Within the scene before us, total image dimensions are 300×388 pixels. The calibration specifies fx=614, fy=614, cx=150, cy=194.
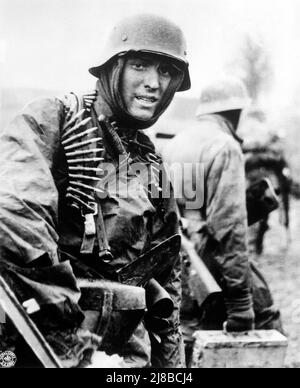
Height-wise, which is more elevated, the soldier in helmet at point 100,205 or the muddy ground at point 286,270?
the soldier in helmet at point 100,205

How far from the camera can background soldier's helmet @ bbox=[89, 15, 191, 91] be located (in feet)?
9.14

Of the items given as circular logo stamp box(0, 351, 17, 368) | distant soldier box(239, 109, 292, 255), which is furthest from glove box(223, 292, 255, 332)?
distant soldier box(239, 109, 292, 255)

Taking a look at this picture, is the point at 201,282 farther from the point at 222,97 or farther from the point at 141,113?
the point at 141,113

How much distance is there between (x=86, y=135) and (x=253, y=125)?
19.3ft

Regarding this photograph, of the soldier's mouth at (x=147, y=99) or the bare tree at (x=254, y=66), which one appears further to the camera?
the bare tree at (x=254, y=66)

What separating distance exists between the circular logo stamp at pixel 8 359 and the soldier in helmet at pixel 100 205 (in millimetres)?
229

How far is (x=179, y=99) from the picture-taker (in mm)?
7465

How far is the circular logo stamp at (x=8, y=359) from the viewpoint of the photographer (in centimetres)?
234

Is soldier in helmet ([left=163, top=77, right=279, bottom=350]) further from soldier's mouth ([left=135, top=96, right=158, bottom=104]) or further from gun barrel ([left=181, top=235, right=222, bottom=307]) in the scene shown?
soldier's mouth ([left=135, top=96, right=158, bottom=104])

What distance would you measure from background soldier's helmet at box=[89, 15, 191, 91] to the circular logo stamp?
1.36 m

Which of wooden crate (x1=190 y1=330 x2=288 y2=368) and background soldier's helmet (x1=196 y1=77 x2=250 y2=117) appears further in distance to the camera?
background soldier's helmet (x1=196 y1=77 x2=250 y2=117)

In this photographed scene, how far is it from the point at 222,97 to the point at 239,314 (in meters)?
1.85

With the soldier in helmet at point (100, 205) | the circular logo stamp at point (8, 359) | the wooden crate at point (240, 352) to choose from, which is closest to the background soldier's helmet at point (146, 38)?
the soldier in helmet at point (100, 205)

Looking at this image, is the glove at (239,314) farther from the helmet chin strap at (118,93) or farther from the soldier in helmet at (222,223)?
the helmet chin strap at (118,93)
